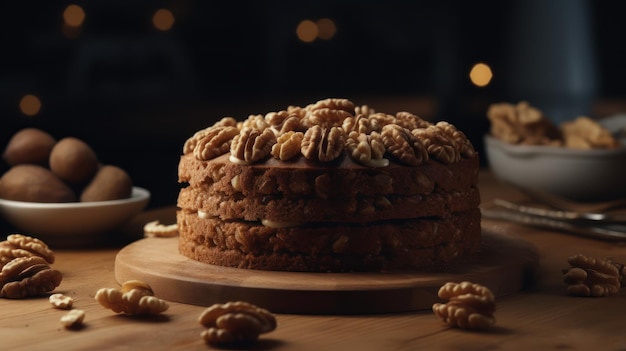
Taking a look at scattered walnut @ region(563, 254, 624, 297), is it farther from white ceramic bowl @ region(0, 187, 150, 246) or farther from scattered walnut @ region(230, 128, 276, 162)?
white ceramic bowl @ region(0, 187, 150, 246)

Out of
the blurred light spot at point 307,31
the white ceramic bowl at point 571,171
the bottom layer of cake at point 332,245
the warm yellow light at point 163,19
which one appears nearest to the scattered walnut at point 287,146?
the bottom layer of cake at point 332,245

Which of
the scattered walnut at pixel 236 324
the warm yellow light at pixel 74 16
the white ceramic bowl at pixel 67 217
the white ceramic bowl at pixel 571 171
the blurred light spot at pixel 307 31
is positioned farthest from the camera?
the blurred light spot at pixel 307 31

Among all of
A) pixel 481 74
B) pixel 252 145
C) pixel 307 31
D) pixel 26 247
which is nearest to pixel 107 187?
pixel 26 247

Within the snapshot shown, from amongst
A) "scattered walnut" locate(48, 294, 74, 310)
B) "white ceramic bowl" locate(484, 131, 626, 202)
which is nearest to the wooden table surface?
"scattered walnut" locate(48, 294, 74, 310)

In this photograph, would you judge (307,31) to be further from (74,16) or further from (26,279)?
(26,279)

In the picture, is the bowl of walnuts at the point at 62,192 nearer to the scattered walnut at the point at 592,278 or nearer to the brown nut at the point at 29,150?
the brown nut at the point at 29,150

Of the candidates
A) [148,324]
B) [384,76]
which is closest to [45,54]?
[384,76]

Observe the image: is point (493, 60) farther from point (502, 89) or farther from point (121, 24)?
point (121, 24)
